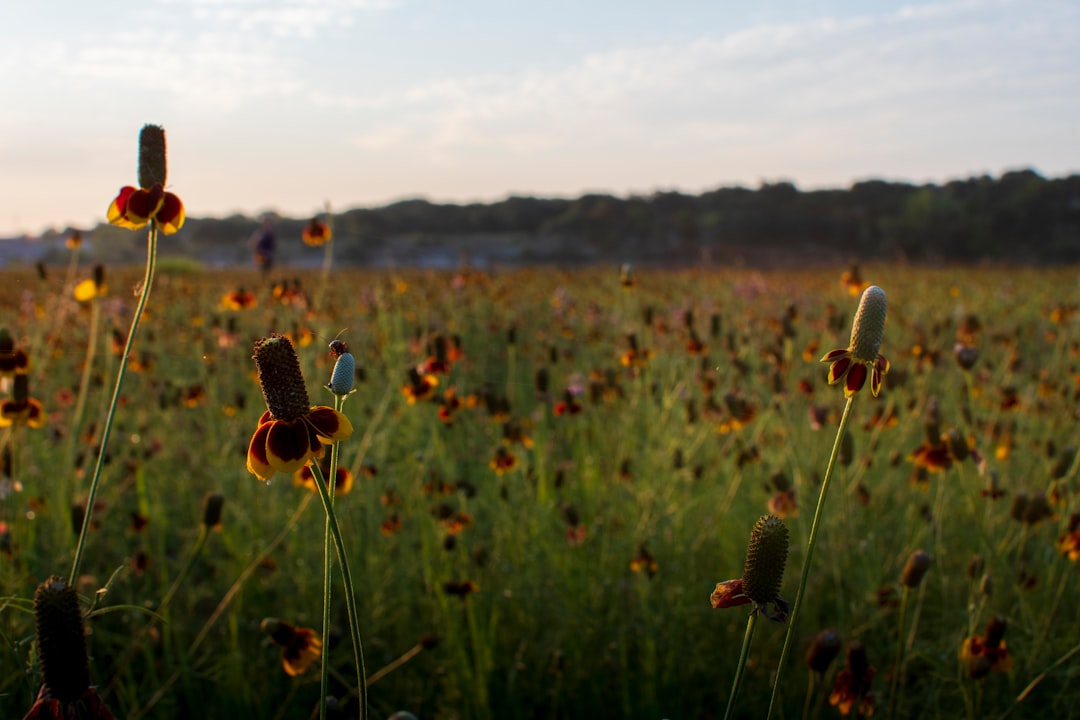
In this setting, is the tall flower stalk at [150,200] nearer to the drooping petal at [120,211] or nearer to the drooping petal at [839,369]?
the drooping petal at [120,211]

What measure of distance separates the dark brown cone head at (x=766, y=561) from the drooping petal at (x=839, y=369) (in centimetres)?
22

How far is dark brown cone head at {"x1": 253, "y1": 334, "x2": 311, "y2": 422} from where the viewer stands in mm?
848

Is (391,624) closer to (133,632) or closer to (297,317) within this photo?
(133,632)

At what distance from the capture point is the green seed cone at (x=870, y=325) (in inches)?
40.8

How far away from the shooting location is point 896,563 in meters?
2.49

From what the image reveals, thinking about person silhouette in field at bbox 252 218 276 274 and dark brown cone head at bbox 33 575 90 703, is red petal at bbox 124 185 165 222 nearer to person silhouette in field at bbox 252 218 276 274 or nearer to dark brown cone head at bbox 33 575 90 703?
dark brown cone head at bbox 33 575 90 703

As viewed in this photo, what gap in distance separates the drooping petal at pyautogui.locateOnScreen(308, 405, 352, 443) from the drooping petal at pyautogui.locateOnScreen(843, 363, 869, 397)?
58 cm

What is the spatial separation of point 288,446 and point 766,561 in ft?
1.74

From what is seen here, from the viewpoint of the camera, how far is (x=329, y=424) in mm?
887

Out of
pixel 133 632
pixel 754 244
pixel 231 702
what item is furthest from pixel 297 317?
pixel 754 244

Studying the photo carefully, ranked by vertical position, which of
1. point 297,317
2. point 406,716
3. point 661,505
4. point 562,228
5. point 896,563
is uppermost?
point 562,228

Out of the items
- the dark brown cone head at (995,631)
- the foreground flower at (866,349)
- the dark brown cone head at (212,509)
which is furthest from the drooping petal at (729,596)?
the dark brown cone head at (212,509)

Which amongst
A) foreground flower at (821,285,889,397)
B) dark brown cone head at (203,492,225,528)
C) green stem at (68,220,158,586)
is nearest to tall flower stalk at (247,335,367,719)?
green stem at (68,220,158,586)

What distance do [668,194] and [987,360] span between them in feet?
79.9
